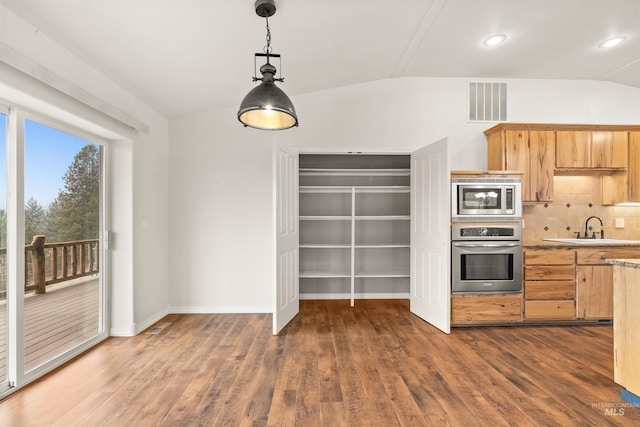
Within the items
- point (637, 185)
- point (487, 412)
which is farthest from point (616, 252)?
point (487, 412)

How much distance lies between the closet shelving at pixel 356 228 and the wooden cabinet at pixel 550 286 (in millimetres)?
1575

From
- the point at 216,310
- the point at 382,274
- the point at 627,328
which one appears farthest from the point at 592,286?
the point at 216,310

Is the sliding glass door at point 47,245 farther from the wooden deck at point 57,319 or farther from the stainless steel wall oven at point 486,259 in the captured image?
the stainless steel wall oven at point 486,259

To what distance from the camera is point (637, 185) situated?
374cm

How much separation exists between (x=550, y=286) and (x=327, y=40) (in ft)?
11.8

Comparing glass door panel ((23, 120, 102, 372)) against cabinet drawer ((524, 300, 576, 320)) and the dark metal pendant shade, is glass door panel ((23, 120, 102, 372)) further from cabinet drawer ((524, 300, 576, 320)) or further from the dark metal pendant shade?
cabinet drawer ((524, 300, 576, 320))

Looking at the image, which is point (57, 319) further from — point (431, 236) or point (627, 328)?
point (627, 328)

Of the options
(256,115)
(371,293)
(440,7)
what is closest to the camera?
(256,115)

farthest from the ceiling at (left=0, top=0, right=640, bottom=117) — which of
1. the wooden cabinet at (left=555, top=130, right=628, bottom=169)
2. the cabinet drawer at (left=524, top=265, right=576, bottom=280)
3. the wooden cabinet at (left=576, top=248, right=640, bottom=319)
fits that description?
the cabinet drawer at (left=524, top=265, right=576, bottom=280)

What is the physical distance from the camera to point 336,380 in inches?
92.2

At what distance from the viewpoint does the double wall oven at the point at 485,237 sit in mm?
3480

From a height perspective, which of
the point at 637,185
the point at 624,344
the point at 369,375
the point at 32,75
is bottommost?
the point at 369,375

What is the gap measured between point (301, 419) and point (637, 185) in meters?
4.66

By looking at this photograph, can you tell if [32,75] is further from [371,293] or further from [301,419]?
[371,293]
